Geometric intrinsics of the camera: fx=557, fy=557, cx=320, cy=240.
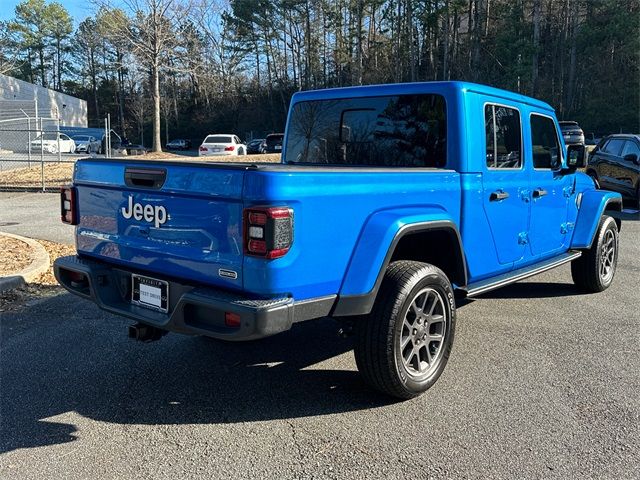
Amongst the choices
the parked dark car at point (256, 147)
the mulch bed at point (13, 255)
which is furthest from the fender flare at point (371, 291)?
the parked dark car at point (256, 147)

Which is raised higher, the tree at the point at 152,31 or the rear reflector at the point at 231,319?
the tree at the point at 152,31

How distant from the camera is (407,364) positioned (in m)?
3.53

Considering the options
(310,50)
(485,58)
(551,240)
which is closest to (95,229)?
(551,240)

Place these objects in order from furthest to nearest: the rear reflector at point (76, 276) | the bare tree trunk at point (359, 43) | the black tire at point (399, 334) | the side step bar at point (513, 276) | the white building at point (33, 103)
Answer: the bare tree trunk at point (359, 43), the white building at point (33, 103), the side step bar at point (513, 276), the rear reflector at point (76, 276), the black tire at point (399, 334)

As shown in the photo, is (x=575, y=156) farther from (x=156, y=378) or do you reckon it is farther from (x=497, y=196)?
(x=156, y=378)

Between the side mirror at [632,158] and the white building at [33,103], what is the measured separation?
3247 cm

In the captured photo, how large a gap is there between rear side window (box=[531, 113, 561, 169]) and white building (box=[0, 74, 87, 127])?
35.0m

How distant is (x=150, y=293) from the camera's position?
3.29 meters

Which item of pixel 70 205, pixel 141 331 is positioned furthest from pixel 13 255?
pixel 141 331

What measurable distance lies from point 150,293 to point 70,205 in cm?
111

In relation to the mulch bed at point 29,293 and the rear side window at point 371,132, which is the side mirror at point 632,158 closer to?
the rear side window at point 371,132

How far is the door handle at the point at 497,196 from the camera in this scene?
4.19 metres

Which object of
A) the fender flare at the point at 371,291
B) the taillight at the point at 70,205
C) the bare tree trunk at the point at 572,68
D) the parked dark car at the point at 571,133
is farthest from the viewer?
the bare tree trunk at the point at 572,68

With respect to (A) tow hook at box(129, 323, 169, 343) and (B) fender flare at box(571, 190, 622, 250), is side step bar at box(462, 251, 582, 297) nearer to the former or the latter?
(B) fender flare at box(571, 190, 622, 250)
